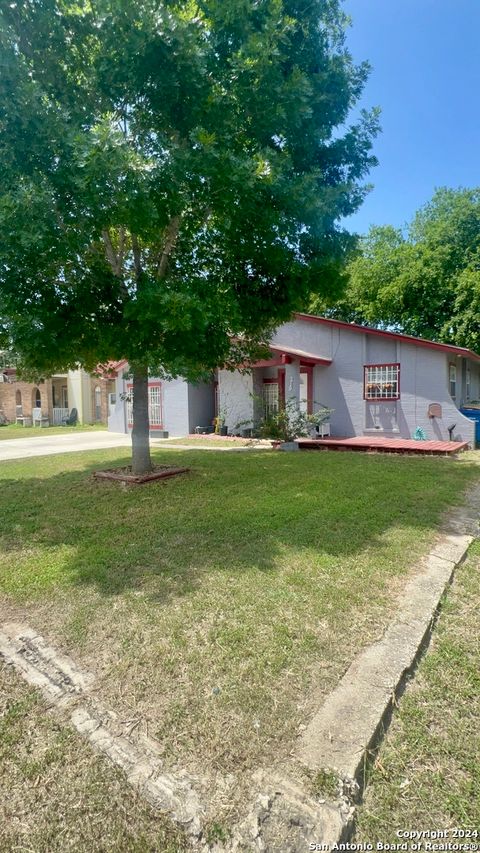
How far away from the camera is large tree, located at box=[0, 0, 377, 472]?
5.06 meters

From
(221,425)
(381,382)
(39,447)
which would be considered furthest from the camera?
(221,425)

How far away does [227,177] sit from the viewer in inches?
211

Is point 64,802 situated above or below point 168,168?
below

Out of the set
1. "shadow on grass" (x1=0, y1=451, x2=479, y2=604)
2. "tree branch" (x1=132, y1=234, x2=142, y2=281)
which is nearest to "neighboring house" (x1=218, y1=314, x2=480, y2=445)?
"shadow on grass" (x1=0, y1=451, x2=479, y2=604)

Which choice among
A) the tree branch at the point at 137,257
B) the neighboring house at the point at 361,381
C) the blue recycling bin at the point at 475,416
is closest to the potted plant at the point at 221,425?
the neighboring house at the point at 361,381

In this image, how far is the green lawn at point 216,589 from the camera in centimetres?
218

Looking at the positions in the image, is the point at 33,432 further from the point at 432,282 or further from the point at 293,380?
the point at 432,282

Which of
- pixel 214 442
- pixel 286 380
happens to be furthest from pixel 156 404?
pixel 286 380

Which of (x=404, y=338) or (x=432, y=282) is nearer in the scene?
(x=404, y=338)

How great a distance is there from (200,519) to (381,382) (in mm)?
9947

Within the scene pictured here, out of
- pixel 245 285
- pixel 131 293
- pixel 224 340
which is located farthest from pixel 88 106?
→ pixel 224 340

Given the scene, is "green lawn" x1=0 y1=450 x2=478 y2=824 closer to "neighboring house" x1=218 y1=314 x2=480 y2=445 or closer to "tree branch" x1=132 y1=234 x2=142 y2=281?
"tree branch" x1=132 y1=234 x2=142 y2=281

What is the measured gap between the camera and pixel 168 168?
17.5ft

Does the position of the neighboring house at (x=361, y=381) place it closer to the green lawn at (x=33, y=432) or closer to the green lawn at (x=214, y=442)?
the green lawn at (x=214, y=442)
